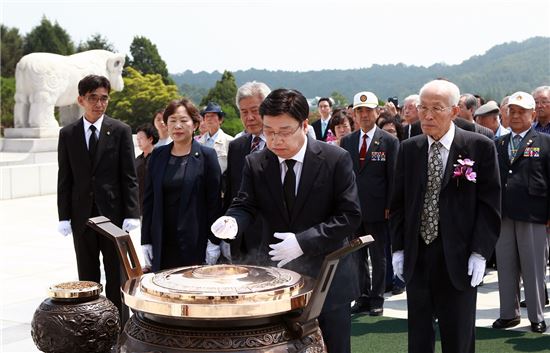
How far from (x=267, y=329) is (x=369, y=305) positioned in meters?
3.99

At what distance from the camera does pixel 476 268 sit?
3715 mm

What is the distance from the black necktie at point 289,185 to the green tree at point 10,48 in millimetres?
51023

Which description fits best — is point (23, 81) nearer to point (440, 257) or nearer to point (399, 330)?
point (399, 330)

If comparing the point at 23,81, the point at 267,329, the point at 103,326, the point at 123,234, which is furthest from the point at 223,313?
the point at 23,81

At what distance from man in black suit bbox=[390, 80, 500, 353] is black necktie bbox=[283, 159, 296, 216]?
0.99 m

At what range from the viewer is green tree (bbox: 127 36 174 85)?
181ft

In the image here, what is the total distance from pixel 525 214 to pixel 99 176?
3.32 metres

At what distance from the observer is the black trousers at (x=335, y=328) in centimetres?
325

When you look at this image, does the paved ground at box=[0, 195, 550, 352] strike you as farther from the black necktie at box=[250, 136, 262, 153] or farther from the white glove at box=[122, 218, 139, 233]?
the black necktie at box=[250, 136, 262, 153]

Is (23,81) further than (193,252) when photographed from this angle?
Yes

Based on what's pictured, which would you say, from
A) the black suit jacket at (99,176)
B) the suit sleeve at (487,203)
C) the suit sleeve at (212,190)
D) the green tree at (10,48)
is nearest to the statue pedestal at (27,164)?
the black suit jacket at (99,176)

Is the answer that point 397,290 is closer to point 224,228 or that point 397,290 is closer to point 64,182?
point 64,182

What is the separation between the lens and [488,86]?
113812mm

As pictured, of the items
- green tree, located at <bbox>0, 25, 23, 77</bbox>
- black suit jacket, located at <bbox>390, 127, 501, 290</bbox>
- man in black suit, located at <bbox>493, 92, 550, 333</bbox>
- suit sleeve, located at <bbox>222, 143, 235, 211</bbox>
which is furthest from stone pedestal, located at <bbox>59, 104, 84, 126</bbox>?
green tree, located at <bbox>0, 25, 23, 77</bbox>
